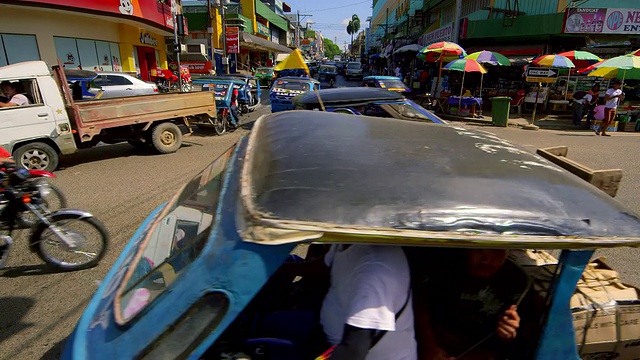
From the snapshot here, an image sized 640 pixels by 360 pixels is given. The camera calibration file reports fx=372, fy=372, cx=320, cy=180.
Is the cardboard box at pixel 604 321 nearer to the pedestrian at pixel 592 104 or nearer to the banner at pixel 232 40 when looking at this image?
the pedestrian at pixel 592 104

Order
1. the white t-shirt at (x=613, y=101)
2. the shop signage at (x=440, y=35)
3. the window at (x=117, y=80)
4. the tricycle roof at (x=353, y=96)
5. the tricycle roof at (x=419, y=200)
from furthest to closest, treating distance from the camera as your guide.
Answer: the shop signage at (x=440, y=35)
the window at (x=117, y=80)
the white t-shirt at (x=613, y=101)
the tricycle roof at (x=353, y=96)
the tricycle roof at (x=419, y=200)

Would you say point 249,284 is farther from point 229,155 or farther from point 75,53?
point 75,53

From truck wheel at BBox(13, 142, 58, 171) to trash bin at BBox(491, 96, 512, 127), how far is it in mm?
13519

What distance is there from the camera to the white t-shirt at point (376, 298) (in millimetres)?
1355

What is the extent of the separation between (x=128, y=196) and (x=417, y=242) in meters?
5.70

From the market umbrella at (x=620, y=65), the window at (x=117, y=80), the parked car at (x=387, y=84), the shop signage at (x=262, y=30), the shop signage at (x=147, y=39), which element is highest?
the shop signage at (x=262, y=30)

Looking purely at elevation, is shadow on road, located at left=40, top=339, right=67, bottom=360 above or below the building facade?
below

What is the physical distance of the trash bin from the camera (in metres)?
13.6

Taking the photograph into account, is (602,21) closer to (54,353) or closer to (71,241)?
(71,241)

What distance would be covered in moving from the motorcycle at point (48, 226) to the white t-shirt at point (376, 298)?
10.7ft

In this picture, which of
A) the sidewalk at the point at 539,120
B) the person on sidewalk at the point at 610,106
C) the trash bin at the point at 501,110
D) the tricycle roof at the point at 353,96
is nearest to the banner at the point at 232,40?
the sidewalk at the point at 539,120

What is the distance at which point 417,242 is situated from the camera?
4.17ft

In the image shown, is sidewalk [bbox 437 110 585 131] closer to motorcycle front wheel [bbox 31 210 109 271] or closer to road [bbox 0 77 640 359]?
road [bbox 0 77 640 359]

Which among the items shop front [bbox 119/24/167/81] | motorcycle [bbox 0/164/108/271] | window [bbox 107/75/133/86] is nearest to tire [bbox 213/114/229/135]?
window [bbox 107/75/133/86]
